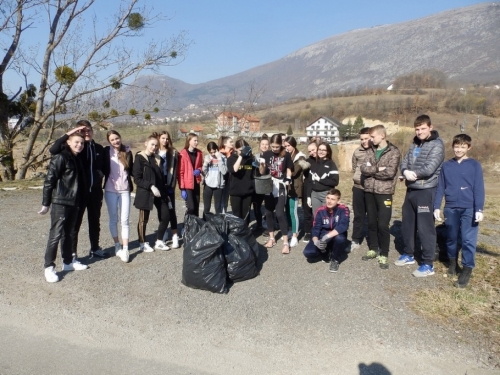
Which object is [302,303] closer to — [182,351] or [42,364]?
[182,351]

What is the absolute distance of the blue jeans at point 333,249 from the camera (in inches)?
204

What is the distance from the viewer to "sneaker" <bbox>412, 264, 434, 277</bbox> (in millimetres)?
4988

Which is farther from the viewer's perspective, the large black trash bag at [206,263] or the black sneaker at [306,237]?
the black sneaker at [306,237]

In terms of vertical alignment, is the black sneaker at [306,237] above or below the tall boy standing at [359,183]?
below

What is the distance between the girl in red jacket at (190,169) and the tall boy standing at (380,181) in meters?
2.49

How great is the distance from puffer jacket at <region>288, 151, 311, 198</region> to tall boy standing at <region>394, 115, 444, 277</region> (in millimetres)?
1525

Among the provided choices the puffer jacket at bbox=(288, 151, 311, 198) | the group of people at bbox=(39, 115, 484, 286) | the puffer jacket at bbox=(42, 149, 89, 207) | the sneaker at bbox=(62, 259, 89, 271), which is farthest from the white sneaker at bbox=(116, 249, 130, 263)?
the puffer jacket at bbox=(288, 151, 311, 198)

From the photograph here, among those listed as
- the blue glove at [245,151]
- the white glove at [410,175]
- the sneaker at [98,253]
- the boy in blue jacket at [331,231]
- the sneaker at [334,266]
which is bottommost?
the sneaker at [334,266]

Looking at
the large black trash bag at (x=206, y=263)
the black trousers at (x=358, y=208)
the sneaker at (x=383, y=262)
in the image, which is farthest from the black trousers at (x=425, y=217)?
the large black trash bag at (x=206, y=263)

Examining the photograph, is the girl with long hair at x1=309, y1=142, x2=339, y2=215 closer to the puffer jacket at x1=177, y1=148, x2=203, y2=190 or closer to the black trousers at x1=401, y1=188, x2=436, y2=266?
the black trousers at x1=401, y1=188, x2=436, y2=266

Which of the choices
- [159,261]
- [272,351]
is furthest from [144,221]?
[272,351]

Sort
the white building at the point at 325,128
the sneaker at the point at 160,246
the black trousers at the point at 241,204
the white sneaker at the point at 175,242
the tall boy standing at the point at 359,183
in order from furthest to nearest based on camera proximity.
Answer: the white building at the point at 325,128 < the black trousers at the point at 241,204 < the white sneaker at the point at 175,242 < the sneaker at the point at 160,246 < the tall boy standing at the point at 359,183

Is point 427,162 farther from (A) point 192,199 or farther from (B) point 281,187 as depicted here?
(A) point 192,199

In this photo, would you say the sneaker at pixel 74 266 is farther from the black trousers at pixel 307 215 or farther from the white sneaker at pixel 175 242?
the black trousers at pixel 307 215
